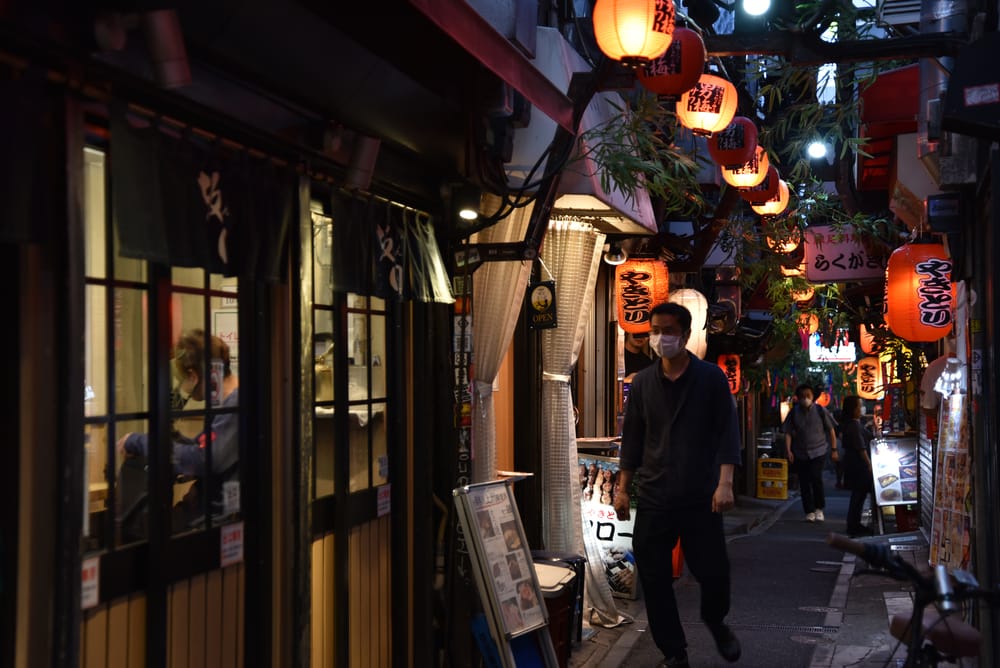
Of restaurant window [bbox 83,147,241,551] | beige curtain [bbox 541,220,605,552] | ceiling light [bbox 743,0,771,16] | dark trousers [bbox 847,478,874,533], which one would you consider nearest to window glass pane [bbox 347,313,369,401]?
restaurant window [bbox 83,147,241,551]

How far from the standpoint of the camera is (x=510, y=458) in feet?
40.7

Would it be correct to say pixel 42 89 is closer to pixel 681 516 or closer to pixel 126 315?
pixel 126 315

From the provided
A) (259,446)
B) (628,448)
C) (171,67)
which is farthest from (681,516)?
(171,67)

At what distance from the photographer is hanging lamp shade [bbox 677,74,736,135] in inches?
460

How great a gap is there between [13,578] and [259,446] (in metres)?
2.02

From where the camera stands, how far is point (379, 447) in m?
8.15

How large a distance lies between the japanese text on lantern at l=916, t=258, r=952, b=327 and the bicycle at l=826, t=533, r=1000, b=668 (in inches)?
303

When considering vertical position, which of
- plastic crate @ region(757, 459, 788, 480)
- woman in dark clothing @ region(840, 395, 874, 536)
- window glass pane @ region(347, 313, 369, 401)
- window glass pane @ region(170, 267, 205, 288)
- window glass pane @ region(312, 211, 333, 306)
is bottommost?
plastic crate @ region(757, 459, 788, 480)

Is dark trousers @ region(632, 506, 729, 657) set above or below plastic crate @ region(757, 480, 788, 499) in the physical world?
above

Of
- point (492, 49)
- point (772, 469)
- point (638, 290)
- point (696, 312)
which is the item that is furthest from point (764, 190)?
point (772, 469)

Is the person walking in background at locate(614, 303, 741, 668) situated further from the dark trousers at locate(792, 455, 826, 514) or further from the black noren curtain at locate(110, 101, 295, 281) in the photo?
the dark trousers at locate(792, 455, 826, 514)

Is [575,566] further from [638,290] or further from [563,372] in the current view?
[638,290]

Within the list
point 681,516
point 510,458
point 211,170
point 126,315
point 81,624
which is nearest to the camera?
point 81,624

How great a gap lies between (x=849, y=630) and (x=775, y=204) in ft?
→ 24.3
